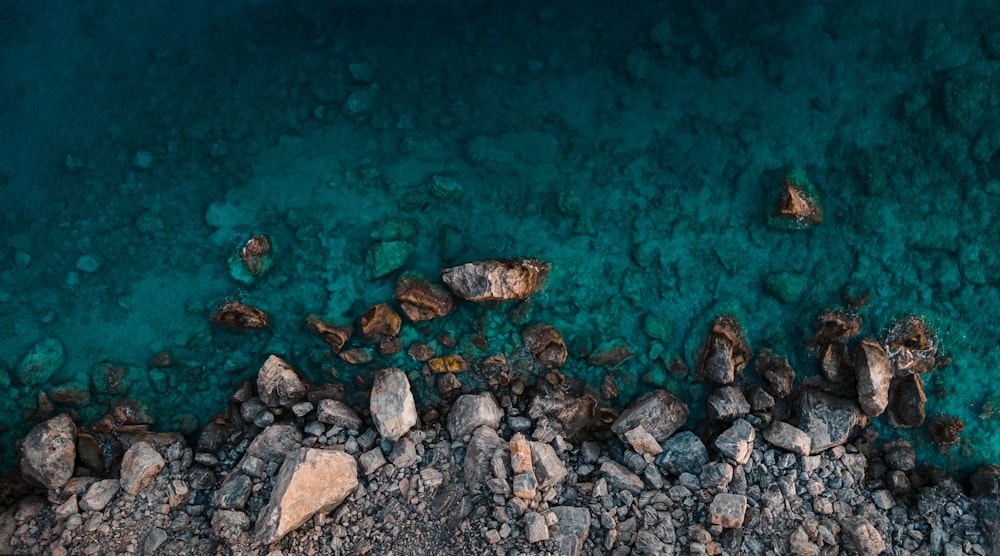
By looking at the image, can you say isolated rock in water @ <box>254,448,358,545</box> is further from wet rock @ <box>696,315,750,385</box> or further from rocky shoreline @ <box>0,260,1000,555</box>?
wet rock @ <box>696,315,750,385</box>

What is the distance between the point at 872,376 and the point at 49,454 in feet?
21.6

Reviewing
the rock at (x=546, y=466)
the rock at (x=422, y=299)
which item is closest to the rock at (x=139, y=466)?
the rock at (x=422, y=299)

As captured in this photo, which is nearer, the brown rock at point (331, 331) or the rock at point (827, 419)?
the rock at point (827, 419)

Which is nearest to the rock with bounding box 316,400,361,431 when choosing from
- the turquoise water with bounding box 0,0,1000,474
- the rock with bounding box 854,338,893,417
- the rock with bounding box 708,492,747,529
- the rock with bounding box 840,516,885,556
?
the turquoise water with bounding box 0,0,1000,474

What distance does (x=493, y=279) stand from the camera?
5.41 meters

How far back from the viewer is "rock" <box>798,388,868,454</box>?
529 centimetres

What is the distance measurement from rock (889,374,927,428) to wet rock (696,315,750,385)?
3.92 feet

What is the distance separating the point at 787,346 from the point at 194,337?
16.6 feet

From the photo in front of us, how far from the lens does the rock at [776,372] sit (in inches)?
215

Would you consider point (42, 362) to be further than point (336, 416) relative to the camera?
Yes

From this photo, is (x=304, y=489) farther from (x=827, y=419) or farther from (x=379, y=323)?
(x=827, y=419)

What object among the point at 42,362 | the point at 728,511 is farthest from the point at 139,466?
the point at 728,511

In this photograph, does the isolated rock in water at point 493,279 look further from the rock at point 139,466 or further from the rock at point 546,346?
the rock at point 139,466

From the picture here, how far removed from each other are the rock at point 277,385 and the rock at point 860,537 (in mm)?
4436
